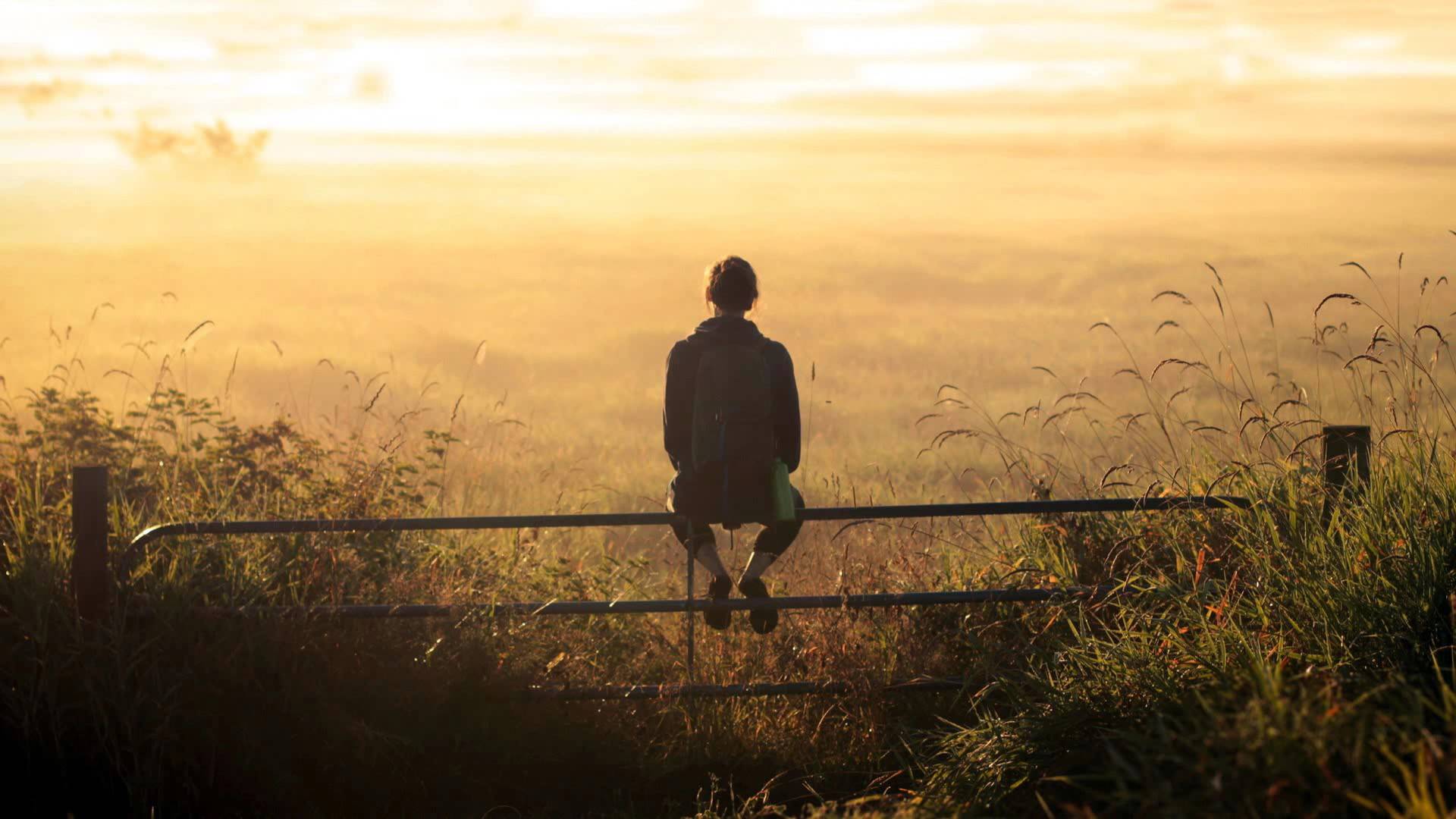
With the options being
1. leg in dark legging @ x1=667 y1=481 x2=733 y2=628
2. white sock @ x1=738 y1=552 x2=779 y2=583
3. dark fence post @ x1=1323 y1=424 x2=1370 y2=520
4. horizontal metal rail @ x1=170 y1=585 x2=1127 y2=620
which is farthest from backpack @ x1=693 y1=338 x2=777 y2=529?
dark fence post @ x1=1323 y1=424 x2=1370 y2=520

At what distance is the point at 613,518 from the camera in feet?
18.2

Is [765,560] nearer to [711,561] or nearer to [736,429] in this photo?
[711,561]

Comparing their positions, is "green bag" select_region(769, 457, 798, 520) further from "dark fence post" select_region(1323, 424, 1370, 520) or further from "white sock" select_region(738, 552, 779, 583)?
"dark fence post" select_region(1323, 424, 1370, 520)

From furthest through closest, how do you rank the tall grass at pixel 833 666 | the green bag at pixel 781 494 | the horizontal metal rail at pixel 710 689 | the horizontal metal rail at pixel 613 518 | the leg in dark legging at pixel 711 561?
the leg in dark legging at pixel 711 561 → the green bag at pixel 781 494 → the horizontal metal rail at pixel 710 689 → the horizontal metal rail at pixel 613 518 → the tall grass at pixel 833 666

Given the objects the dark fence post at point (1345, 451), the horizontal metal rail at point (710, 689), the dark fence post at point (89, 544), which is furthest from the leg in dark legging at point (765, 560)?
the dark fence post at point (89, 544)

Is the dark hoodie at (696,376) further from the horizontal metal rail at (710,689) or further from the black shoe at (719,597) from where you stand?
the horizontal metal rail at (710,689)

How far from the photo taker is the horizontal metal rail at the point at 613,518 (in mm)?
5277

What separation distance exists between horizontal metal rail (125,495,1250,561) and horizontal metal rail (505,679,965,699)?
739 mm

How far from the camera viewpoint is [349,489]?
7008 millimetres

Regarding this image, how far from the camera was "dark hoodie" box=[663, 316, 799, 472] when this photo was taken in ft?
19.5

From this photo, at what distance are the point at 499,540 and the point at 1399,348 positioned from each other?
549 cm

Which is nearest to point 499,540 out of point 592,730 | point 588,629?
point 588,629

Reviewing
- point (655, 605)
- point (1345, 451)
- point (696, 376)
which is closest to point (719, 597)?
point (655, 605)

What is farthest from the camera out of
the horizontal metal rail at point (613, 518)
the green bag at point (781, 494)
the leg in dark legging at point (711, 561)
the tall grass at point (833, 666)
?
the leg in dark legging at point (711, 561)
